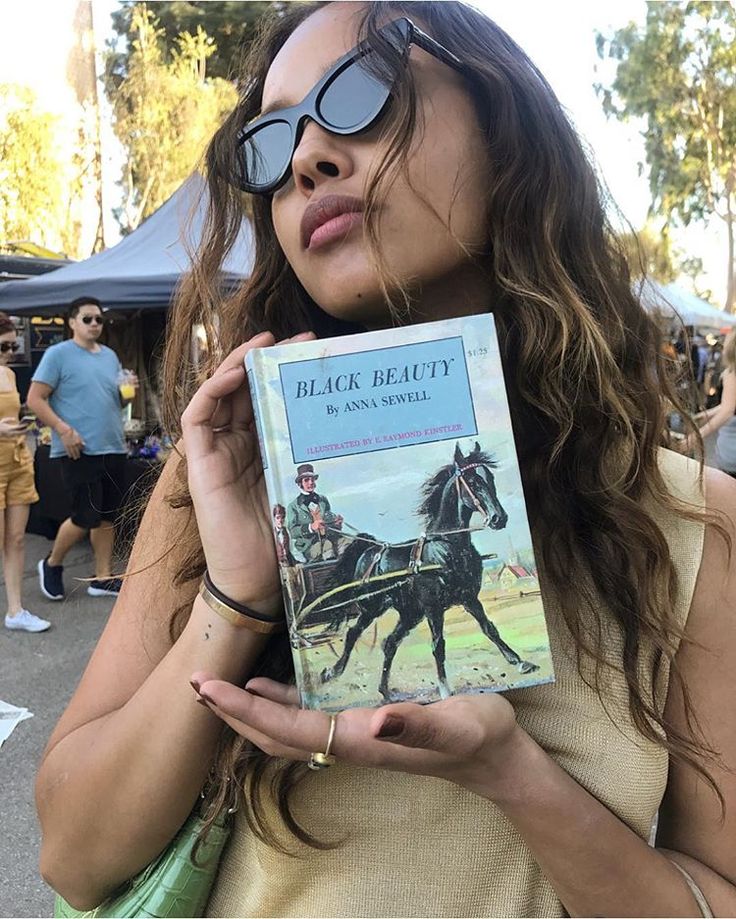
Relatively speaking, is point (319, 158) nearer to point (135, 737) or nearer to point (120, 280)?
point (135, 737)

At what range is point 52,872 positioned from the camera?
100 cm

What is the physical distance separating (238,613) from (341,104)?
0.68 metres

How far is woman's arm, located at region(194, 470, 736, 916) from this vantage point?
747 millimetres

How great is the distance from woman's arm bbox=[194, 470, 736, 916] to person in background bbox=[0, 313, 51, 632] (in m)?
4.57

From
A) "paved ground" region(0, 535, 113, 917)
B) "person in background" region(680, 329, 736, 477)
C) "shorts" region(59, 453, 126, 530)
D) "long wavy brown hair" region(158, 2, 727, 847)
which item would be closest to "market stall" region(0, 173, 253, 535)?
"shorts" region(59, 453, 126, 530)

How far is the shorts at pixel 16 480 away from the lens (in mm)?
4891

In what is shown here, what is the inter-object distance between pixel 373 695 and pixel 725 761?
0.50m

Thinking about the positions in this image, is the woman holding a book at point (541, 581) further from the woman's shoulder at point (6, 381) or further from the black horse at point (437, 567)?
the woman's shoulder at point (6, 381)

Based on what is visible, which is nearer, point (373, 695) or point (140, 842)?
point (373, 695)

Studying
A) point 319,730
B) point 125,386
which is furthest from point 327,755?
point 125,386

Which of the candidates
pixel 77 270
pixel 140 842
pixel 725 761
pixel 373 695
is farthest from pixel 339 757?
pixel 77 270

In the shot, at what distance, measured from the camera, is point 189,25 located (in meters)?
16.7

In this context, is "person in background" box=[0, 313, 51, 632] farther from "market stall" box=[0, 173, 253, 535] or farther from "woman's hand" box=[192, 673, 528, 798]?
"woman's hand" box=[192, 673, 528, 798]

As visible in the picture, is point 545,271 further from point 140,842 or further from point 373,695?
point 140,842
